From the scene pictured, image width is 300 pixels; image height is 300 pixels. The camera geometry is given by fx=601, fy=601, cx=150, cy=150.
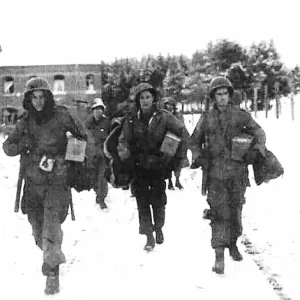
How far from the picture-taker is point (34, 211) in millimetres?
5938

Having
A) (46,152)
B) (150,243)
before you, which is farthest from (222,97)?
(150,243)

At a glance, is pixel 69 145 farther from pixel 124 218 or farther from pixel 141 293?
pixel 124 218

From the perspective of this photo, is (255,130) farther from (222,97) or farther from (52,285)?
(52,285)

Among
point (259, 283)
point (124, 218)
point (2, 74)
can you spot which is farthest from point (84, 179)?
point (2, 74)

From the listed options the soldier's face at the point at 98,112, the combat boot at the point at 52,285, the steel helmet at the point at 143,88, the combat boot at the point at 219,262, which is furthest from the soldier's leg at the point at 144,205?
the soldier's face at the point at 98,112

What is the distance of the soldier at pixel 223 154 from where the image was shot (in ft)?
20.1

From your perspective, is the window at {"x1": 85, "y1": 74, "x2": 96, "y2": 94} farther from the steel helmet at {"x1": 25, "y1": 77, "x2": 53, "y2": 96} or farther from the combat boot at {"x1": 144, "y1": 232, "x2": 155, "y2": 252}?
the steel helmet at {"x1": 25, "y1": 77, "x2": 53, "y2": 96}

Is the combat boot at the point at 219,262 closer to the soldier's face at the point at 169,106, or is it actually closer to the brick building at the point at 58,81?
the soldier's face at the point at 169,106

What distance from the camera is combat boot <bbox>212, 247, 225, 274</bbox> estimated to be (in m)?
5.98

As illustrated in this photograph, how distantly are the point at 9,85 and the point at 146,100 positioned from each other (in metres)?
55.0

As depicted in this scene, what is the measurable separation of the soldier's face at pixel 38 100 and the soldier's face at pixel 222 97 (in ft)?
5.82

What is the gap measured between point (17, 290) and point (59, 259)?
19.2 inches

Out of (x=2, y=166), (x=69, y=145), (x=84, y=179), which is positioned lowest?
(x=2, y=166)

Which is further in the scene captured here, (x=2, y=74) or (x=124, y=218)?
(x=2, y=74)
